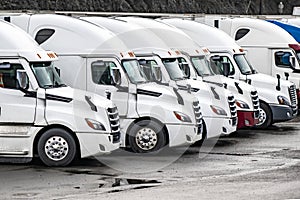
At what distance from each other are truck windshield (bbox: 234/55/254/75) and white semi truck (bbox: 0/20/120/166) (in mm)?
7478

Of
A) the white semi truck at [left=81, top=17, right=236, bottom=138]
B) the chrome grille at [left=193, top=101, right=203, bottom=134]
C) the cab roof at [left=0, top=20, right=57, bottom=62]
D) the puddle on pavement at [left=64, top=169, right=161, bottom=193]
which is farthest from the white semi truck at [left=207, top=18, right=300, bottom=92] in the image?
the puddle on pavement at [left=64, top=169, right=161, bottom=193]

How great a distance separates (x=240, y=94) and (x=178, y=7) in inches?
1077

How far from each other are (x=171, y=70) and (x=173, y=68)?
14 cm

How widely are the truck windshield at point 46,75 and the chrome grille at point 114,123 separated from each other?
3.67 ft

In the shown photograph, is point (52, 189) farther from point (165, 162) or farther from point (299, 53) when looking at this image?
point (299, 53)

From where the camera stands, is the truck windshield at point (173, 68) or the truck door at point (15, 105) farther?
the truck windshield at point (173, 68)

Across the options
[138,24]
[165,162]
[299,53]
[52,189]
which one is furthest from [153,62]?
[299,53]

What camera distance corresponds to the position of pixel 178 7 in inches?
1908

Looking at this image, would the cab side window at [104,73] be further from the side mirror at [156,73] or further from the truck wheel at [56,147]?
the truck wheel at [56,147]

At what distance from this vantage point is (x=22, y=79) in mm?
16312

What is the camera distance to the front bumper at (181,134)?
58.5 ft

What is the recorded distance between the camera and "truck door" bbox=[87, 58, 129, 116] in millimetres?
17922

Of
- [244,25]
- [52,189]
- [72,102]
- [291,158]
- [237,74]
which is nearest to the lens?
[52,189]

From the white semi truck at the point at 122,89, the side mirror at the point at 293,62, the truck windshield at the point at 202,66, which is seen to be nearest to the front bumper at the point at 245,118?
the truck windshield at the point at 202,66
